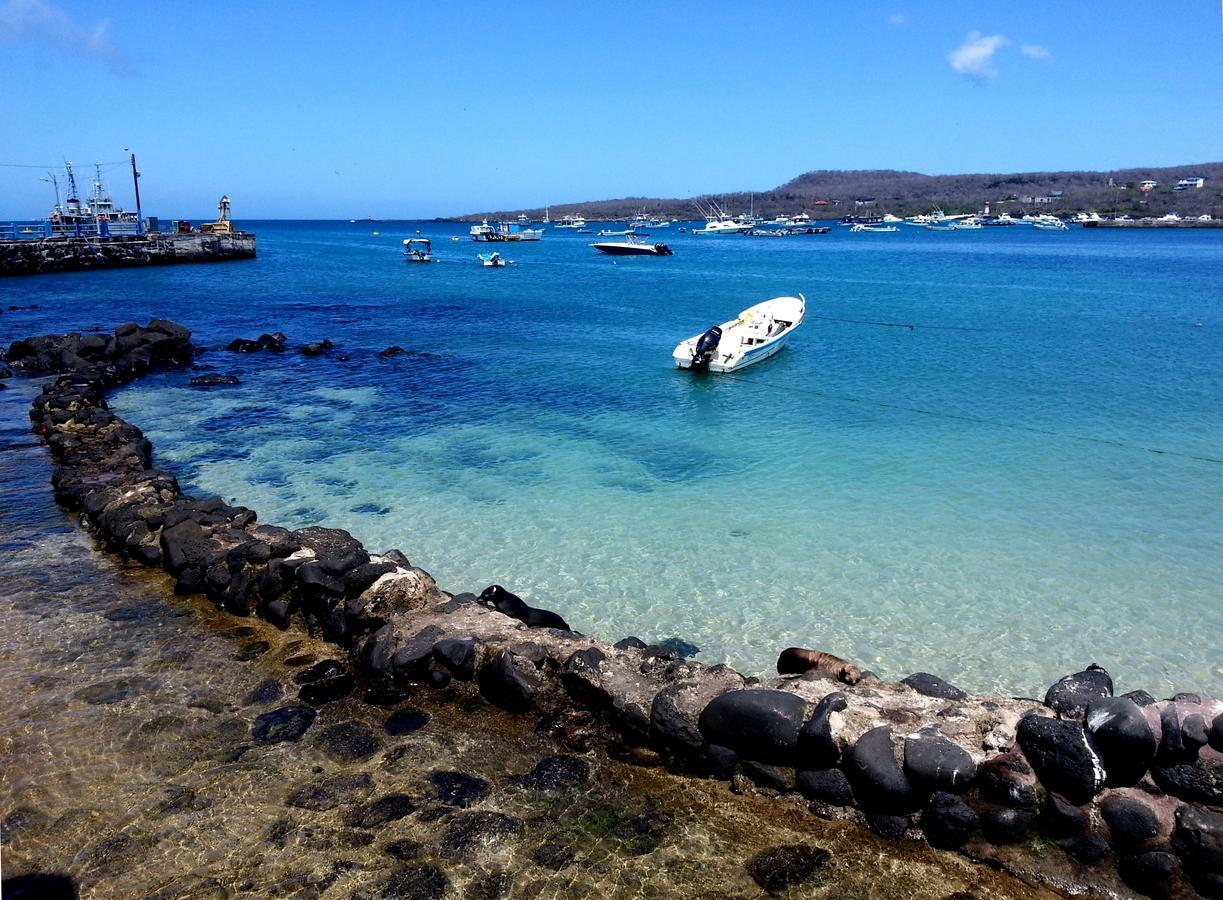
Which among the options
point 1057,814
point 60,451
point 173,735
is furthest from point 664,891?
point 60,451

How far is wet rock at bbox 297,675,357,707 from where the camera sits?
26.5 feet

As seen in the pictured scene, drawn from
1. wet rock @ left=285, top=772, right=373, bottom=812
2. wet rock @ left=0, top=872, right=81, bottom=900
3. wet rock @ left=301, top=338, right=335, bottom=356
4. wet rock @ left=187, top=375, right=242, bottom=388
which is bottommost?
wet rock @ left=285, top=772, right=373, bottom=812

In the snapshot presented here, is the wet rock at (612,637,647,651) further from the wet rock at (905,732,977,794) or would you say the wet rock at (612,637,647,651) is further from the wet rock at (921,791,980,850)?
the wet rock at (921,791,980,850)

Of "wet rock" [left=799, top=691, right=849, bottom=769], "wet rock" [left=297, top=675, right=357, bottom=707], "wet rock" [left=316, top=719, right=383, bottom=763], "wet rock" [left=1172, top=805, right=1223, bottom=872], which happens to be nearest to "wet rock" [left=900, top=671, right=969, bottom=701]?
"wet rock" [left=799, top=691, right=849, bottom=769]

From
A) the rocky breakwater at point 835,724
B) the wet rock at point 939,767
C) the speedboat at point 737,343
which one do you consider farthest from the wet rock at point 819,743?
the speedboat at point 737,343

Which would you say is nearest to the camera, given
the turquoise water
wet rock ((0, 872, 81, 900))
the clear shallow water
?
wet rock ((0, 872, 81, 900))

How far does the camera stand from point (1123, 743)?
5.99 metres

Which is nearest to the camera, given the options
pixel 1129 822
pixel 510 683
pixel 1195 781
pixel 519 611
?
pixel 1129 822

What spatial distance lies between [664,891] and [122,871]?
391 cm

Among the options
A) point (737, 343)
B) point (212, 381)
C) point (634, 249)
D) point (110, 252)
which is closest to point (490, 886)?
point (212, 381)

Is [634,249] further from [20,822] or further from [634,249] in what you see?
[20,822]

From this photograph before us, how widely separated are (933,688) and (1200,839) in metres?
2.45

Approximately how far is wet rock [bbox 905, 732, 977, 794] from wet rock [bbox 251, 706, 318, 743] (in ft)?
17.8

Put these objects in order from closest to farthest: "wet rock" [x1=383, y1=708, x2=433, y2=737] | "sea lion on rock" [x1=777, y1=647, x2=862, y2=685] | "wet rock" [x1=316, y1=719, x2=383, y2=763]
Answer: "wet rock" [x1=316, y1=719, x2=383, y2=763]
"wet rock" [x1=383, y1=708, x2=433, y2=737]
"sea lion on rock" [x1=777, y1=647, x2=862, y2=685]
